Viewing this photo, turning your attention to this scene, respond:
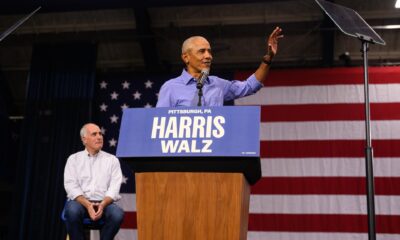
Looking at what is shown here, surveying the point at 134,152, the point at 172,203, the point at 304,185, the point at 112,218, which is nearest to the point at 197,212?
the point at 172,203

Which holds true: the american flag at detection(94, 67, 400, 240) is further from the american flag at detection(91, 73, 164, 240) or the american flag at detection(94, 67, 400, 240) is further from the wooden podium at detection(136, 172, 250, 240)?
the wooden podium at detection(136, 172, 250, 240)

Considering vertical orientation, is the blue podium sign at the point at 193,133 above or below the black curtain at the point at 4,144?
below

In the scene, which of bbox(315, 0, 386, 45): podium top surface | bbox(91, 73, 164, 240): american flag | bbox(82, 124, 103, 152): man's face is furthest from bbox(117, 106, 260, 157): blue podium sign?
bbox(91, 73, 164, 240): american flag

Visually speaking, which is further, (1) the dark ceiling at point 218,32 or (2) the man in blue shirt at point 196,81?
(1) the dark ceiling at point 218,32

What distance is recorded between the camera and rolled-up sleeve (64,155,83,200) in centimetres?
338

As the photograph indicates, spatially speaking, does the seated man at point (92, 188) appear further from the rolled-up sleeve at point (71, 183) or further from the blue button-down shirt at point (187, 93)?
the blue button-down shirt at point (187, 93)

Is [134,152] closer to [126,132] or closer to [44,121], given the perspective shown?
[126,132]

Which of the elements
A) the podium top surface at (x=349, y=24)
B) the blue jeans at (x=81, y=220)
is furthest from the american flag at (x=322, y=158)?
the podium top surface at (x=349, y=24)

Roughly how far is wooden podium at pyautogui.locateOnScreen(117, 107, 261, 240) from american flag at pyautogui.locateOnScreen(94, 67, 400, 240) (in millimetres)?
3379

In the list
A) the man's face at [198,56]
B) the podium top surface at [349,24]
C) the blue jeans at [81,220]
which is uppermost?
the podium top surface at [349,24]

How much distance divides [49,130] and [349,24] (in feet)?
12.7

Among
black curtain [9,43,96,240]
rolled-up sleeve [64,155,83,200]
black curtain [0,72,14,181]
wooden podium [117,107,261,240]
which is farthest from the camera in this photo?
black curtain [0,72,14,181]

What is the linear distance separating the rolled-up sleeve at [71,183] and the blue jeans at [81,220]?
0.09 metres

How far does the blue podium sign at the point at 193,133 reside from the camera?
159 cm
